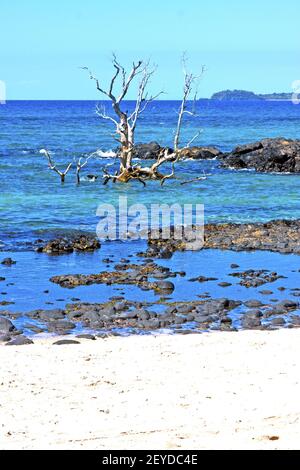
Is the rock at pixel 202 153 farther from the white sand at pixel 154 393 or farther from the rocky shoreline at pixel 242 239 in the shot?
the white sand at pixel 154 393

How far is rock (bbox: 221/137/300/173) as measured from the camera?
1775 inches

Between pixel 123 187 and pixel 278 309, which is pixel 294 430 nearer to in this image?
pixel 278 309

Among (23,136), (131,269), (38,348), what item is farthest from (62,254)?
(23,136)

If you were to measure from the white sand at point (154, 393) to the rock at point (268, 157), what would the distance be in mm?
31887

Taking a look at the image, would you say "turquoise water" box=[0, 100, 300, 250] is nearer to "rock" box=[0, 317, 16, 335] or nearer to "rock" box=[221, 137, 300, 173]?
"rock" box=[221, 137, 300, 173]

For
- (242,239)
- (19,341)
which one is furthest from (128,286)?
(242,239)

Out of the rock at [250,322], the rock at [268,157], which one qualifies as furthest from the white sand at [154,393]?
the rock at [268,157]

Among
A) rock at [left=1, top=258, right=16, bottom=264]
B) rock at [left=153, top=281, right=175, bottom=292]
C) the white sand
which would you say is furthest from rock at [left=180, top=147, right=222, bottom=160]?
the white sand

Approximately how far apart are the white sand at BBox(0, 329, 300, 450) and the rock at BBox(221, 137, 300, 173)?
3189 centimetres

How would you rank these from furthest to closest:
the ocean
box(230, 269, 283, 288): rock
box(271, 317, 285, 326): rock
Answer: box(230, 269, 283, 288): rock < the ocean < box(271, 317, 285, 326): rock

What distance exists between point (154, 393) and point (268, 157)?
36.5m

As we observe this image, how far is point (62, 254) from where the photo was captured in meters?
21.7

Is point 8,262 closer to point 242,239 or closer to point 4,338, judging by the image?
point 242,239

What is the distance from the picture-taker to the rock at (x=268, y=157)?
45.1 metres
